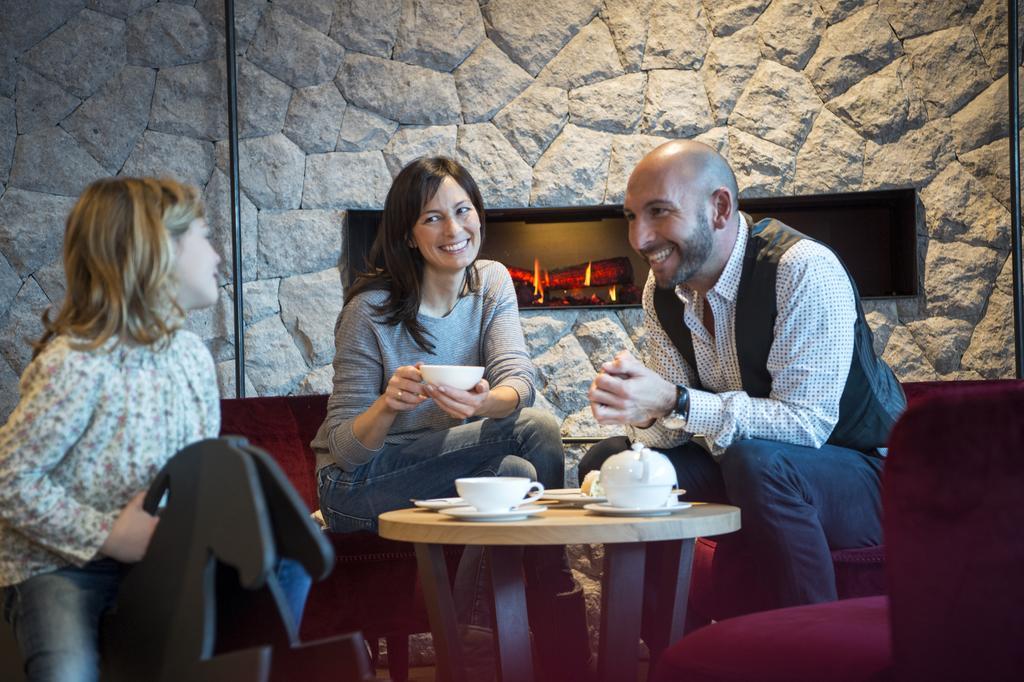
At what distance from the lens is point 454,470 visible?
2.58 m

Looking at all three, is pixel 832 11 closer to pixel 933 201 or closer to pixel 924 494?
pixel 933 201

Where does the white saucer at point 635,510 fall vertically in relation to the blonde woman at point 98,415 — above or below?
below

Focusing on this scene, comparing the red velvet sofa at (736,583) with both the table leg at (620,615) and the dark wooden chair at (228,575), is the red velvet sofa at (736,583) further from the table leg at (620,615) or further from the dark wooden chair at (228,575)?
the dark wooden chair at (228,575)

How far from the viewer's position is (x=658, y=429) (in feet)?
8.68

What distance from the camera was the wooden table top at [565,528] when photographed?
5.77 ft

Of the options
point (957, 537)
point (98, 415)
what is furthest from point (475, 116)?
point (957, 537)

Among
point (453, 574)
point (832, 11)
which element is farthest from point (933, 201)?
point (453, 574)

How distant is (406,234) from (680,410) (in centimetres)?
91

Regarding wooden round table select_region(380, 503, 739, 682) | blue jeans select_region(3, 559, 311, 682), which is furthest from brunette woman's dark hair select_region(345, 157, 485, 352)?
blue jeans select_region(3, 559, 311, 682)

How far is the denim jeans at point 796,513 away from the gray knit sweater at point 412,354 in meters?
0.65

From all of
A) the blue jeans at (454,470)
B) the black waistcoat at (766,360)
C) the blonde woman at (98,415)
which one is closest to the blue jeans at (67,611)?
the blonde woman at (98,415)

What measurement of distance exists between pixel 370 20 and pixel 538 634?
2766mm

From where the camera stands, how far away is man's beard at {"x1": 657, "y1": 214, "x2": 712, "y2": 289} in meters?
2.61

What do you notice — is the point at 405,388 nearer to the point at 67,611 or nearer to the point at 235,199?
the point at 67,611
